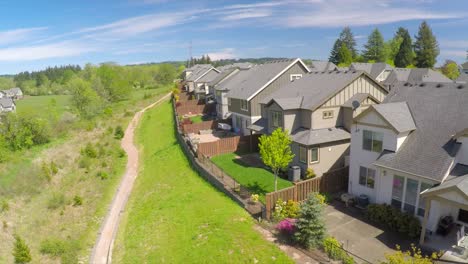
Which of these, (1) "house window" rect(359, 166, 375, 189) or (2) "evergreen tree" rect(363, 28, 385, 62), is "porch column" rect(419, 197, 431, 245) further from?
(2) "evergreen tree" rect(363, 28, 385, 62)

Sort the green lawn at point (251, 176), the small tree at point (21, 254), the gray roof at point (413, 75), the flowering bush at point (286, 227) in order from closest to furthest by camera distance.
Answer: the flowering bush at point (286, 227)
the small tree at point (21, 254)
the green lawn at point (251, 176)
the gray roof at point (413, 75)

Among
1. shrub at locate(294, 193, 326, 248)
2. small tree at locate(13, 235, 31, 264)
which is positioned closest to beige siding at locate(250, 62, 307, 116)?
shrub at locate(294, 193, 326, 248)

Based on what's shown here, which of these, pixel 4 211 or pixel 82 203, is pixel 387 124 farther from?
pixel 4 211

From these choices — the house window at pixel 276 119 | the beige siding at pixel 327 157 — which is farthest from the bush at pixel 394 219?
the house window at pixel 276 119

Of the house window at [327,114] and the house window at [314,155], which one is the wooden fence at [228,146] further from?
the house window at [314,155]

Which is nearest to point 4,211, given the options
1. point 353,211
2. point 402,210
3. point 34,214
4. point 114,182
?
point 34,214

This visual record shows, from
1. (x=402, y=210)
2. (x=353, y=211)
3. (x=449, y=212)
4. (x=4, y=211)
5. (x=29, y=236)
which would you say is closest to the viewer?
(x=449, y=212)

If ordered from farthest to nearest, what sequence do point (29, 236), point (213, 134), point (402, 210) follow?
point (213, 134) → point (29, 236) → point (402, 210)
